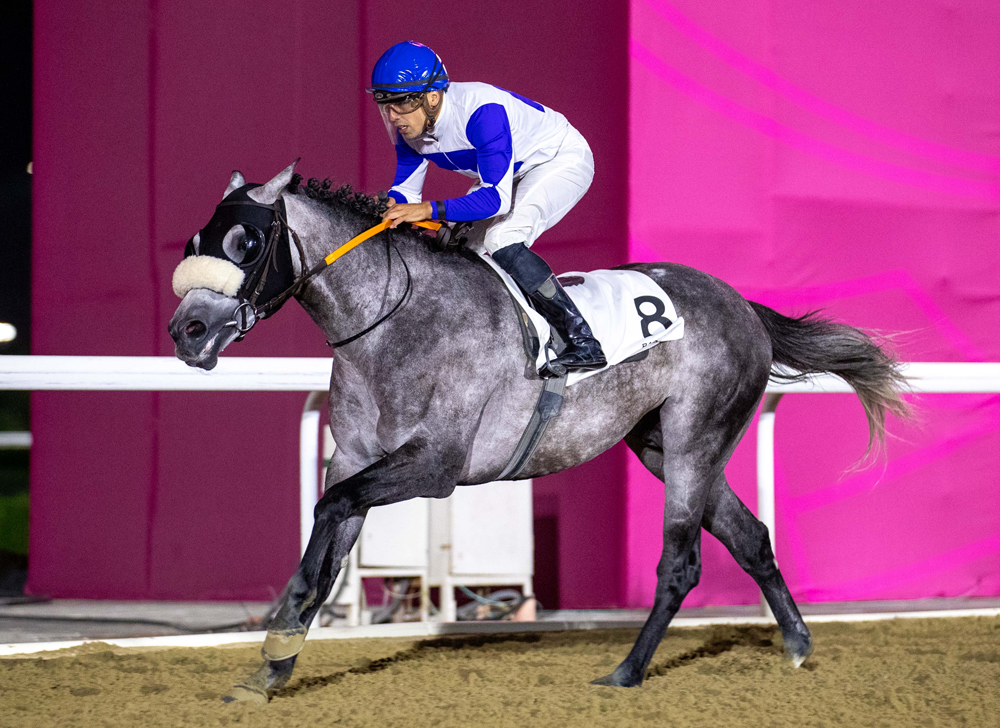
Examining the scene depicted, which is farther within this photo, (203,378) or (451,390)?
(203,378)

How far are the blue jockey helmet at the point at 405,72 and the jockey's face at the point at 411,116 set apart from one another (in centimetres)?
5

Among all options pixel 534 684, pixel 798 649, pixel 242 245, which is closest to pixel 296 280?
pixel 242 245

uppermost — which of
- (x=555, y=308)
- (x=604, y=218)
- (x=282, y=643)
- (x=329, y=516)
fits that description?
(x=604, y=218)

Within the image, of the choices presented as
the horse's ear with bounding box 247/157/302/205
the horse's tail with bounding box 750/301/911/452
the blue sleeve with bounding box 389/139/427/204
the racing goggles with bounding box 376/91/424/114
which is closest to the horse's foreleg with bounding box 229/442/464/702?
the horse's ear with bounding box 247/157/302/205

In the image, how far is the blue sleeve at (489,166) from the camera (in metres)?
3.05

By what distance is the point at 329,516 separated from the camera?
280cm

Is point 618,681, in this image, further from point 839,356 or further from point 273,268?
point 273,268

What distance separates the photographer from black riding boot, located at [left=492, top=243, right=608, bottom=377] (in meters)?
3.19

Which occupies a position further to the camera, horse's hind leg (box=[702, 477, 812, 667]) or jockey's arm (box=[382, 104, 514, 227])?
horse's hind leg (box=[702, 477, 812, 667])

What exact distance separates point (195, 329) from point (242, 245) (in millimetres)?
263

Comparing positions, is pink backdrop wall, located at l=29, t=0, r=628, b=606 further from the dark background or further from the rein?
the rein

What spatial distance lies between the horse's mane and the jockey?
0.07m

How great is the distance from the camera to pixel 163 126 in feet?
19.5

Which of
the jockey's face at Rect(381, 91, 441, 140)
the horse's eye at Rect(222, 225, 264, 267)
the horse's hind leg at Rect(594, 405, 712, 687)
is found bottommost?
the horse's hind leg at Rect(594, 405, 712, 687)
